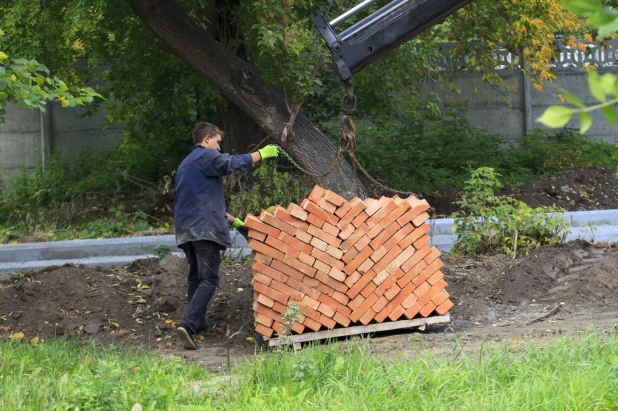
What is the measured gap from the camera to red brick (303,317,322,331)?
221 inches

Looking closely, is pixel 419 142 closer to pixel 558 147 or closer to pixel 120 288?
pixel 558 147

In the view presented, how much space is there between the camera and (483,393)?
3729mm

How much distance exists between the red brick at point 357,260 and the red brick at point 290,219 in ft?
1.40

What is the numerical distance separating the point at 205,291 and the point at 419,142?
802cm

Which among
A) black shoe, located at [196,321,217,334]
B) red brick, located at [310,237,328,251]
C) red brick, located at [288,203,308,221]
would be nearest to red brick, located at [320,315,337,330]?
red brick, located at [310,237,328,251]

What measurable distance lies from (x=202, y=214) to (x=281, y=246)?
68 cm

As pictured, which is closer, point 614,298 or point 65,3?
point 614,298

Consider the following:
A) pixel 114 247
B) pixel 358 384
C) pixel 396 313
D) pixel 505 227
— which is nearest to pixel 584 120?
pixel 358 384

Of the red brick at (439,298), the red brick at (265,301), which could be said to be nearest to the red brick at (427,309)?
the red brick at (439,298)

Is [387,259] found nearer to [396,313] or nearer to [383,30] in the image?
[396,313]

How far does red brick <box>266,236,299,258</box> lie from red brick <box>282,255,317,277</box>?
37 mm

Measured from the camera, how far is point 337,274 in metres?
5.64

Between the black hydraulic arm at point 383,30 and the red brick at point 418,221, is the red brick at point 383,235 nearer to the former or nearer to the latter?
the red brick at point 418,221

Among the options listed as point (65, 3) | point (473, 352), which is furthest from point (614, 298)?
point (65, 3)
